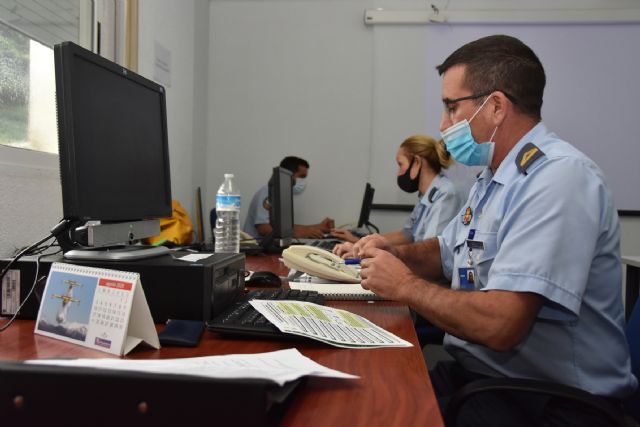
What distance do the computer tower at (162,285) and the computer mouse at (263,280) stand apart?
1.40 ft

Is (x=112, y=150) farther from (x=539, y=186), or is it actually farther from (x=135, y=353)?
(x=539, y=186)

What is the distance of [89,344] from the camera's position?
2.73 ft

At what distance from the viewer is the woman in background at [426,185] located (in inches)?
106

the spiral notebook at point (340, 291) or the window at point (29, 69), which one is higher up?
the window at point (29, 69)

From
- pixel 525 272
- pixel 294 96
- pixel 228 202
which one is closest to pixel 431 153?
pixel 228 202

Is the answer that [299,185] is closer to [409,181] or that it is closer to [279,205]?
[409,181]

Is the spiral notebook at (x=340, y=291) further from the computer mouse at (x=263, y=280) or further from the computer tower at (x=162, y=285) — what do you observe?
the computer tower at (x=162, y=285)

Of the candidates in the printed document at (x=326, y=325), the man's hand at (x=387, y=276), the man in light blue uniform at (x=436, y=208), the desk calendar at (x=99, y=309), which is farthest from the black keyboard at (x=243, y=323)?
the man in light blue uniform at (x=436, y=208)

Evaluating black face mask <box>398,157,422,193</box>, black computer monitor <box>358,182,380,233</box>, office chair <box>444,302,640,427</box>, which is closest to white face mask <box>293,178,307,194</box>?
black computer monitor <box>358,182,380,233</box>

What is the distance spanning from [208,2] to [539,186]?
13.4 ft

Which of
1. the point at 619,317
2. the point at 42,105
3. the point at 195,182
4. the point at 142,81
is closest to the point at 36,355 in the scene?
the point at 142,81

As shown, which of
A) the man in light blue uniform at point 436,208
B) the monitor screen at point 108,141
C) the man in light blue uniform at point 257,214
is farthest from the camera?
the man in light blue uniform at point 257,214

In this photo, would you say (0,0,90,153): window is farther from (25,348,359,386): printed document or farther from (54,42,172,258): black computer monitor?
(25,348,359,386): printed document

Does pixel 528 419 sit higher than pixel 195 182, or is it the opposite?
pixel 195 182
